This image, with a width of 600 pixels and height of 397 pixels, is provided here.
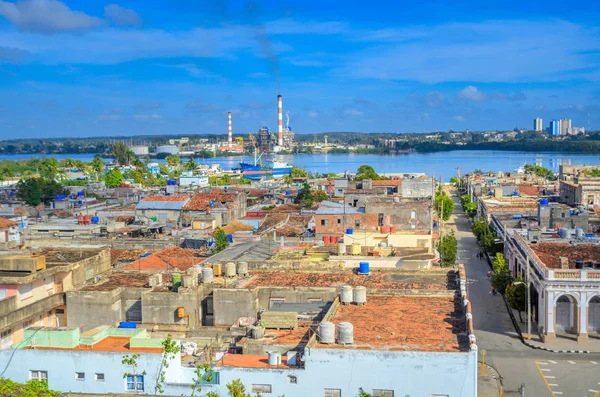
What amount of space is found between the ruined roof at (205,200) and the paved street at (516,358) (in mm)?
18688

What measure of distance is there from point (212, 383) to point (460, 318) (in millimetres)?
5750

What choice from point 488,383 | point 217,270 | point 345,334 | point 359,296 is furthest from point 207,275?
point 488,383

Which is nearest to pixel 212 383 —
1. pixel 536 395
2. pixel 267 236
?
pixel 536 395

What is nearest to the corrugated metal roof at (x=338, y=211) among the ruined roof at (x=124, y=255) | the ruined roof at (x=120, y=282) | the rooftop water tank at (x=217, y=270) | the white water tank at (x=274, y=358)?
the ruined roof at (x=124, y=255)

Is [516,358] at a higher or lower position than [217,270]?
lower

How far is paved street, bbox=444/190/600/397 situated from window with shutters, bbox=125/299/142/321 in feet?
33.3

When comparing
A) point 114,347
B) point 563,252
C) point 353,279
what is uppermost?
point 353,279

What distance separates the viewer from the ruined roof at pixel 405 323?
1318 centimetres

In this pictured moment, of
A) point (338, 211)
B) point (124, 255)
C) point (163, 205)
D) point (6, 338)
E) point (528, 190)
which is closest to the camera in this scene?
point (6, 338)

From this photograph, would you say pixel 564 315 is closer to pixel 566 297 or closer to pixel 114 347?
pixel 566 297

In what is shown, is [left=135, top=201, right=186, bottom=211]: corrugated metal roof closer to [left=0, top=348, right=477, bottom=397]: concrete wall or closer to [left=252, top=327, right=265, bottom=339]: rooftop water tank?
[left=252, top=327, right=265, bottom=339]: rooftop water tank

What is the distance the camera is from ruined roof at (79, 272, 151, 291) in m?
18.7

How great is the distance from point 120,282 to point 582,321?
15.0m

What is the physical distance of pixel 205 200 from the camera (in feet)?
149
